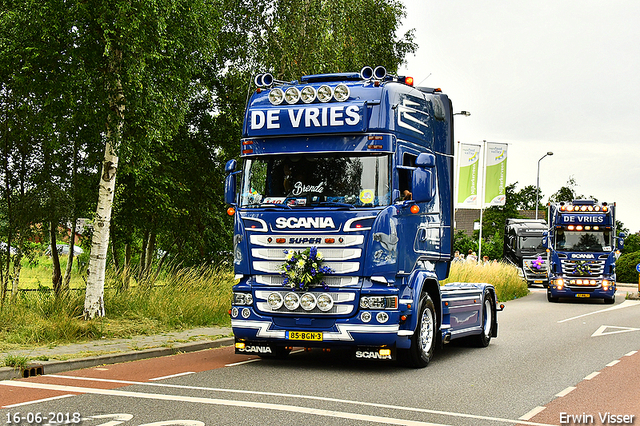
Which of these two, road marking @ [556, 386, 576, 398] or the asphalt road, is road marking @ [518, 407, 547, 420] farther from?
road marking @ [556, 386, 576, 398]

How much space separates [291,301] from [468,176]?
75.8 ft

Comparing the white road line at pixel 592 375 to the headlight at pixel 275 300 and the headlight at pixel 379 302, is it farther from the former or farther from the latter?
the headlight at pixel 275 300

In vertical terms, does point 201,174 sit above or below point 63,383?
above

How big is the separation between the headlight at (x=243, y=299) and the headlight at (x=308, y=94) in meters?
2.87

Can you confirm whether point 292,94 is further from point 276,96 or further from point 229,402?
point 229,402

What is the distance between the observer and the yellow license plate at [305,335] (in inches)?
405

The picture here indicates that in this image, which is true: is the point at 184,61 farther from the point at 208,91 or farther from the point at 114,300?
the point at 208,91

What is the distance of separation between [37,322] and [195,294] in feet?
14.1

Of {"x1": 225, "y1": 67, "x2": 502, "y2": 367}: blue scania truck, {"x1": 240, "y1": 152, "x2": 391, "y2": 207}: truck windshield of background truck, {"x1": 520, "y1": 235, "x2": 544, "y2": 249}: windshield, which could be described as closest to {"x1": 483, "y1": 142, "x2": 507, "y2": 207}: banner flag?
{"x1": 520, "y1": 235, "x2": 544, "y2": 249}: windshield

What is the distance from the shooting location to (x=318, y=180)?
10.6 m

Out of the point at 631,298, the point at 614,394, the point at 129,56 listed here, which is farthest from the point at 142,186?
the point at 631,298

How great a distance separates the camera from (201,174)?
26203mm

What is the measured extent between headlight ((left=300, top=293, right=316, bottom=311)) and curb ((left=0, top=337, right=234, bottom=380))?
284cm

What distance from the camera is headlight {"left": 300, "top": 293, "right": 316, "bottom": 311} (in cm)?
→ 1027
